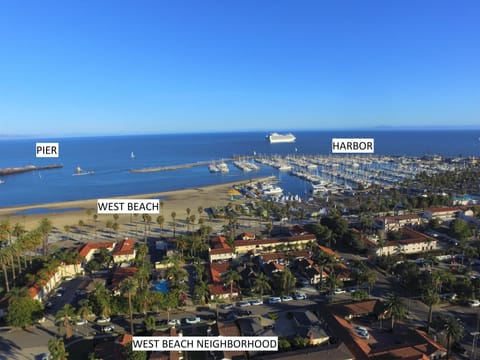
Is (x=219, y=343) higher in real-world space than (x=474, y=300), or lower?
higher

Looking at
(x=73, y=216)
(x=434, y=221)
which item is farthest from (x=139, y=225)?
(x=434, y=221)

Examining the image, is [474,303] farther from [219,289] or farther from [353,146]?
[219,289]

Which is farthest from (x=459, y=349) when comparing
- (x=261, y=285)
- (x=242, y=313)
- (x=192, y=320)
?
(x=192, y=320)

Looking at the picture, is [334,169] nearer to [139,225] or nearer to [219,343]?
[139,225]

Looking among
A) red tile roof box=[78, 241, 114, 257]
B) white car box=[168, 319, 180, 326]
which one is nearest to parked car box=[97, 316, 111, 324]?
white car box=[168, 319, 180, 326]

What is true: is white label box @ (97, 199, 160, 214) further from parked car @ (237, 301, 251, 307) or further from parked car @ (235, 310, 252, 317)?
parked car @ (235, 310, 252, 317)

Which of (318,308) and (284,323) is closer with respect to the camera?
(284,323)

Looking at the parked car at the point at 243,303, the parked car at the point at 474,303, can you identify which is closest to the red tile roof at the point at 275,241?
the parked car at the point at 243,303
